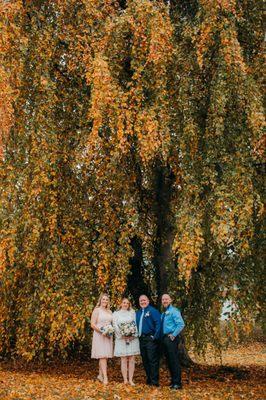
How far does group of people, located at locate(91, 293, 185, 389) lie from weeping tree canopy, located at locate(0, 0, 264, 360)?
12.0 inches

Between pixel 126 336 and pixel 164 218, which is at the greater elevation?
pixel 164 218

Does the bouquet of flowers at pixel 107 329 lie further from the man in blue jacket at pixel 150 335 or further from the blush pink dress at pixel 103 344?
the man in blue jacket at pixel 150 335

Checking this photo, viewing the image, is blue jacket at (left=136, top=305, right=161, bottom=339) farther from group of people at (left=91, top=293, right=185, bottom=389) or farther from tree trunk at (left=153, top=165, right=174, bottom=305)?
tree trunk at (left=153, top=165, right=174, bottom=305)

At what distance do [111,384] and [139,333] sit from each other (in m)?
0.95

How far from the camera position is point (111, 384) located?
873 centimetres

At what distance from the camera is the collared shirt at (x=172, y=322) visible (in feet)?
27.5

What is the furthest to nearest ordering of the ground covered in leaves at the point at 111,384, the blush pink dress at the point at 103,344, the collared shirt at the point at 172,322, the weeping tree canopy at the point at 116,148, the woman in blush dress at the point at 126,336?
the blush pink dress at the point at 103,344
the woman in blush dress at the point at 126,336
the collared shirt at the point at 172,322
the weeping tree canopy at the point at 116,148
the ground covered in leaves at the point at 111,384

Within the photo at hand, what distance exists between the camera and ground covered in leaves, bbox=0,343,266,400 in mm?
7488

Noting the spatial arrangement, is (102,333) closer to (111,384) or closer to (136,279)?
(111,384)

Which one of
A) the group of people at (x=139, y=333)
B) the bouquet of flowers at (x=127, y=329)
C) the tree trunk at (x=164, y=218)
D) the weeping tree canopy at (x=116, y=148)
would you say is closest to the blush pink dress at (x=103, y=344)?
the group of people at (x=139, y=333)

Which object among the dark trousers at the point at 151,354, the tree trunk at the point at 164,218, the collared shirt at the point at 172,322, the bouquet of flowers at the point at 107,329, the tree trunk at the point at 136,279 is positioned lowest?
the dark trousers at the point at 151,354

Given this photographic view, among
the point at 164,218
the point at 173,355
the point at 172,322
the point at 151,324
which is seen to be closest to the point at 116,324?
the point at 151,324

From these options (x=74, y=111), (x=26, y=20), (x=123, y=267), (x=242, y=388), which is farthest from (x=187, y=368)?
(x=26, y=20)

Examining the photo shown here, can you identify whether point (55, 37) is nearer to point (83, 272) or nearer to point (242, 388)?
point (83, 272)
